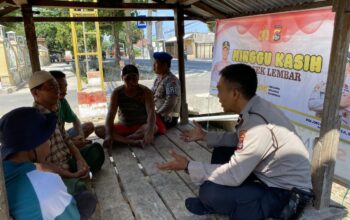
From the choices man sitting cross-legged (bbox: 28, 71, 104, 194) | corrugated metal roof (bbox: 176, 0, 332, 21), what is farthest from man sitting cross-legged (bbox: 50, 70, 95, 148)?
corrugated metal roof (bbox: 176, 0, 332, 21)

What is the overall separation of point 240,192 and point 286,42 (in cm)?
238

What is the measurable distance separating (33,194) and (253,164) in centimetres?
117

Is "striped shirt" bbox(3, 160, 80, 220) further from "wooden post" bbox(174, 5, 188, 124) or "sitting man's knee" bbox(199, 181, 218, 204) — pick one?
"wooden post" bbox(174, 5, 188, 124)

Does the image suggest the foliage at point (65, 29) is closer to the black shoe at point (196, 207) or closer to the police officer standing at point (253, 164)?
the black shoe at point (196, 207)

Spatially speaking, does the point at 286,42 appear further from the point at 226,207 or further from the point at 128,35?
the point at 128,35

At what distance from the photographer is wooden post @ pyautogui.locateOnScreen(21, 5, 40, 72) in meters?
3.39

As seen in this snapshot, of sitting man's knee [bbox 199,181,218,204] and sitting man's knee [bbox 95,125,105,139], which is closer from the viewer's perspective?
sitting man's knee [bbox 199,181,218,204]

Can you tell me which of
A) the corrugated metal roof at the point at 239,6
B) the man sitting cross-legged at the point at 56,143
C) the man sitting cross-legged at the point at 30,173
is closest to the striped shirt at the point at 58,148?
the man sitting cross-legged at the point at 56,143

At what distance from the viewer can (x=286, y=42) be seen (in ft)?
11.8

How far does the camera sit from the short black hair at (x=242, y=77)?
5.98ft

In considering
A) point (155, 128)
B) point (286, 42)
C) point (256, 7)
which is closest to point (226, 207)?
point (155, 128)

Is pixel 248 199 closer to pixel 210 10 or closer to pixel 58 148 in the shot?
pixel 58 148

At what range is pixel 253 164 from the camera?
1746 mm

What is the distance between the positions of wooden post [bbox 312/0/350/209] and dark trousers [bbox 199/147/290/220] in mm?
404
